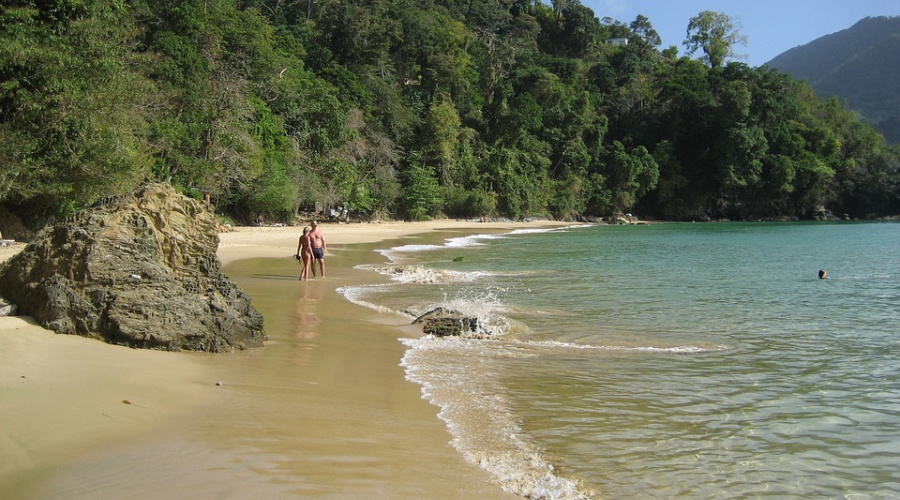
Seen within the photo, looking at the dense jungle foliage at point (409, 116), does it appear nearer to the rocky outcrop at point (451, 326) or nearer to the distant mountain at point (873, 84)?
the rocky outcrop at point (451, 326)

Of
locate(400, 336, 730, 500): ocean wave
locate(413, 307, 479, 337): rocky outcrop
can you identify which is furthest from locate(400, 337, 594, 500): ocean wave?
locate(413, 307, 479, 337): rocky outcrop

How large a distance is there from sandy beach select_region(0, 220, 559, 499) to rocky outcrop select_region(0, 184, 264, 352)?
24 centimetres

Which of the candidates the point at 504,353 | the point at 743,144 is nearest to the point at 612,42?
the point at 743,144

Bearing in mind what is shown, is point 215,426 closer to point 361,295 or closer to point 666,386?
point 666,386

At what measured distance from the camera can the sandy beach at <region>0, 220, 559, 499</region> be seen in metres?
3.36

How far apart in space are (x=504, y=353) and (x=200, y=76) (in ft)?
94.3

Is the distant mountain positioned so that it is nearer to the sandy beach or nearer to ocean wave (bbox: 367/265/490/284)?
ocean wave (bbox: 367/265/490/284)

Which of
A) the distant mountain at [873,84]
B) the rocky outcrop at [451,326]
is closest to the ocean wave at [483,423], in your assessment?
the rocky outcrop at [451,326]

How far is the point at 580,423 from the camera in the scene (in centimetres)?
491

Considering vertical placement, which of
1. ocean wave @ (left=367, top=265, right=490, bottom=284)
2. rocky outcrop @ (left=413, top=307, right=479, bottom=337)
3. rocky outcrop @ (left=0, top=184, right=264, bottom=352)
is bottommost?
rocky outcrop @ (left=413, top=307, right=479, bottom=337)

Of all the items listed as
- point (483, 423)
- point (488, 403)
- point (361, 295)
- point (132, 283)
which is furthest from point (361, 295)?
point (483, 423)

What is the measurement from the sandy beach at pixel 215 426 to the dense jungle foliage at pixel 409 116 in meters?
13.1

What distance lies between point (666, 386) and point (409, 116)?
50.6 metres

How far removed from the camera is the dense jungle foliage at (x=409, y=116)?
16906mm
